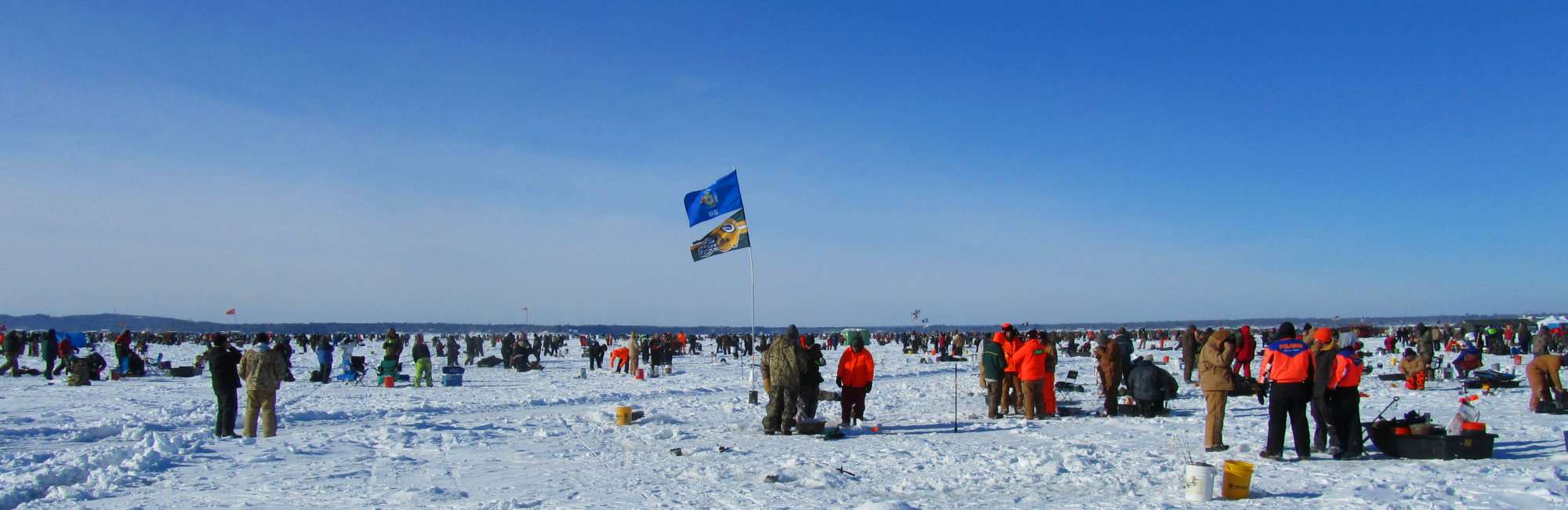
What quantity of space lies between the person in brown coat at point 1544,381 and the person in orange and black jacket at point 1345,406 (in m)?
5.60

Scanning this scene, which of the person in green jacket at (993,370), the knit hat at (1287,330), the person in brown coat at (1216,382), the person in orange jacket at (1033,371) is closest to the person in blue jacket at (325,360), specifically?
the person in green jacket at (993,370)

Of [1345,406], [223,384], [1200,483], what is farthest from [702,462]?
[223,384]

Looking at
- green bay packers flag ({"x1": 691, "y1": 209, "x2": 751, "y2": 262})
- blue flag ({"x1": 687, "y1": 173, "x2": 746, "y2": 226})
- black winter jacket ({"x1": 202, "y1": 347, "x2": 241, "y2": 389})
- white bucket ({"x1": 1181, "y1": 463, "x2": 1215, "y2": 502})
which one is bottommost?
white bucket ({"x1": 1181, "y1": 463, "x2": 1215, "y2": 502})

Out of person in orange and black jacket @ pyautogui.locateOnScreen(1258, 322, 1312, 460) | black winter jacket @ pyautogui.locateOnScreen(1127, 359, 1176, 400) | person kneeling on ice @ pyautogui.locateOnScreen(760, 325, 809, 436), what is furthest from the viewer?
black winter jacket @ pyautogui.locateOnScreen(1127, 359, 1176, 400)

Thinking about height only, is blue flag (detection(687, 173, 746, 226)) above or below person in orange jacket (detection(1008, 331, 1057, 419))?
above

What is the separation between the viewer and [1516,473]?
7852 mm

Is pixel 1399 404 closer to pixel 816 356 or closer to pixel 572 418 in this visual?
pixel 816 356

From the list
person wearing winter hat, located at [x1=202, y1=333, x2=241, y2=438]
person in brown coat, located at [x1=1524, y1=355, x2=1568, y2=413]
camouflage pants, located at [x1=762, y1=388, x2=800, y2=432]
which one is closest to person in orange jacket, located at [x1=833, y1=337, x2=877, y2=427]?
camouflage pants, located at [x1=762, y1=388, x2=800, y2=432]

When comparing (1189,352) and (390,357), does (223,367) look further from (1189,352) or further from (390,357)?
(1189,352)

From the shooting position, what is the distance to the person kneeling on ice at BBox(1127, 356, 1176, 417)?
13.0 metres

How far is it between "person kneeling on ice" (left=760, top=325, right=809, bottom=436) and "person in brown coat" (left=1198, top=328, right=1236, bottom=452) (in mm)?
4361

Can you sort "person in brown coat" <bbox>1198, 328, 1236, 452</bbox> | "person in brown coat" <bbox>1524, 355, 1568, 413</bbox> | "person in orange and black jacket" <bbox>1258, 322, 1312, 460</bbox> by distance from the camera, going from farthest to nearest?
"person in brown coat" <bbox>1524, 355, 1568, 413</bbox>
"person in brown coat" <bbox>1198, 328, 1236, 452</bbox>
"person in orange and black jacket" <bbox>1258, 322, 1312, 460</bbox>

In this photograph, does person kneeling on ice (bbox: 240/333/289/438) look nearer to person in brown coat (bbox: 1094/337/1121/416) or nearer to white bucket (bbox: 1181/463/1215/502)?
white bucket (bbox: 1181/463/1215/502)

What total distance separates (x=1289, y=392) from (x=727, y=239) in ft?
41.1
